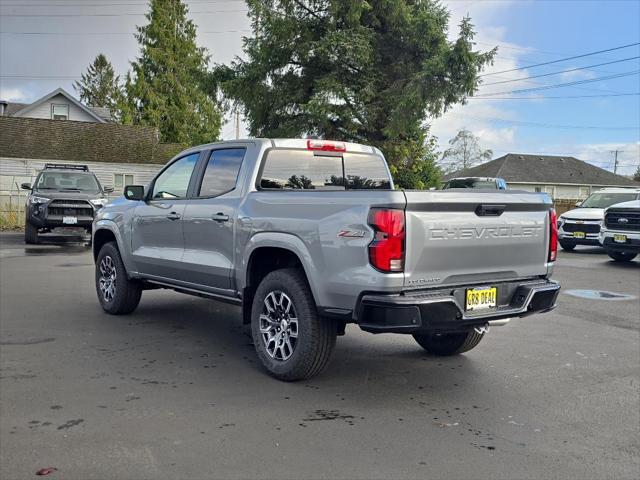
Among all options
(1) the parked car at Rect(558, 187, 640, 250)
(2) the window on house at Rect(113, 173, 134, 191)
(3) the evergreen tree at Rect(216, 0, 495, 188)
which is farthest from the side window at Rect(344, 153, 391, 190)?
(2) the window on house at Rect(113, 173, 134, 191)

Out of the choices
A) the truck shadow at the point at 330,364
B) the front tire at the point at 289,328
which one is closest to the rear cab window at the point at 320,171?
the front tire at the point at 289,328

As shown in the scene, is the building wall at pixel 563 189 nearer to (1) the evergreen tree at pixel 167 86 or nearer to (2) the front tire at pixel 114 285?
(1) the evergreen tree at pixel 167 86

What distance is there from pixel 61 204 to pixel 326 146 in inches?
469

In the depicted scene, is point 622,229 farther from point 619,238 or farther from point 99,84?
point 99,84

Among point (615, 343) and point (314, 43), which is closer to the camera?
point (615, 343)

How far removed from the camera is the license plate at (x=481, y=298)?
4465 millimetres

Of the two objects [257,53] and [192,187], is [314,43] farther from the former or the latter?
[192,187]

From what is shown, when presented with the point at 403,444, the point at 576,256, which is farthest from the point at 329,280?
the point at 576,256

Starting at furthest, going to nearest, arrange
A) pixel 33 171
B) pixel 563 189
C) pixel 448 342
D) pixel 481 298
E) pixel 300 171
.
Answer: pixel 563 189 → pixel 33 171 → pixel 300 171 → pixel 448 342 → pixel 481 298

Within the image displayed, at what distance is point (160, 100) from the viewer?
47406 millimetres

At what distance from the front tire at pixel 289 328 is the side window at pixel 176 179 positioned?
1810 millimetres

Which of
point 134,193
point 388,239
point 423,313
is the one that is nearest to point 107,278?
point 134,193

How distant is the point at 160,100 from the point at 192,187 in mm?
43756

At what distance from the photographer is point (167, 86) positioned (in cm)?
4838
